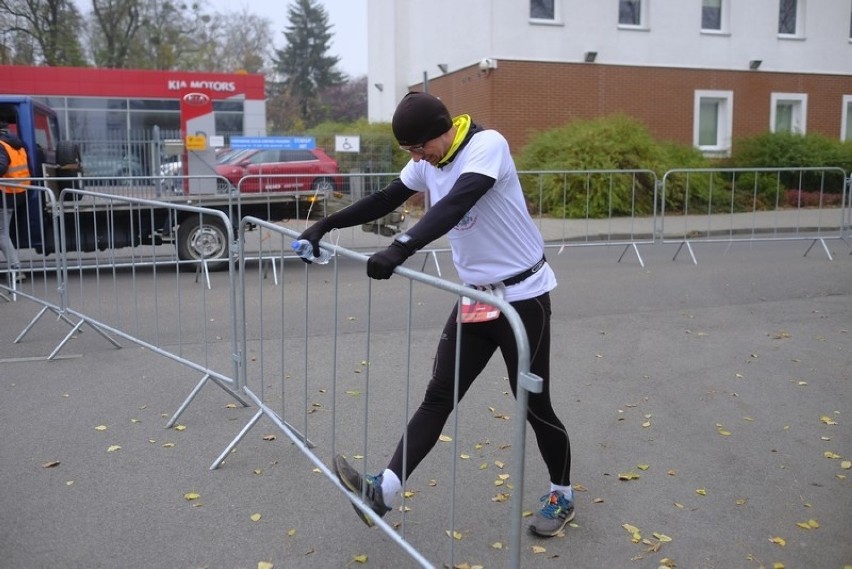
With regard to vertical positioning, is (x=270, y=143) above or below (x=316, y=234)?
above

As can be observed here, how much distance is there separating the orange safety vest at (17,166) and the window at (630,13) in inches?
720

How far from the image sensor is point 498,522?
398 cm

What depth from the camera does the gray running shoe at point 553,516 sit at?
12.5 ft

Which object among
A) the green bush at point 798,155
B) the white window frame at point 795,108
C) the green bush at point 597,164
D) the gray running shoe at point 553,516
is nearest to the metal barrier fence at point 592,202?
the green bush at point 597,164

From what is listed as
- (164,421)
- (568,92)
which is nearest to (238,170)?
(568,92)

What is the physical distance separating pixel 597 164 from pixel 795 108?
11.2 m

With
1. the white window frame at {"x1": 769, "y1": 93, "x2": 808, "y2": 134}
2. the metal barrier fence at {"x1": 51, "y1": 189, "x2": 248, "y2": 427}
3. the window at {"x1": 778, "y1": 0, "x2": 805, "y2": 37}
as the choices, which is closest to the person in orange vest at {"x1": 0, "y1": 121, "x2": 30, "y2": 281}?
the metal barrier fence at {"x1": 51, "y1": 189, "x2": 248, "y2": 427}

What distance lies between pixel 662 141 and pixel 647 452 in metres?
20.8

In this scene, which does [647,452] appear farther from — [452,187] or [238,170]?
[238,170]

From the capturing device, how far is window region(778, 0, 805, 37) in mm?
26172

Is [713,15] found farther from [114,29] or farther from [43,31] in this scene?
[114,29]

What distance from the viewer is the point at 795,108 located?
26594 millimetres

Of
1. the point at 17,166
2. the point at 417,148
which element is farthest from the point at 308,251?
the point at 17,166

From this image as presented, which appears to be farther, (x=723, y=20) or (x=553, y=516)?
(x=723, y=20)
